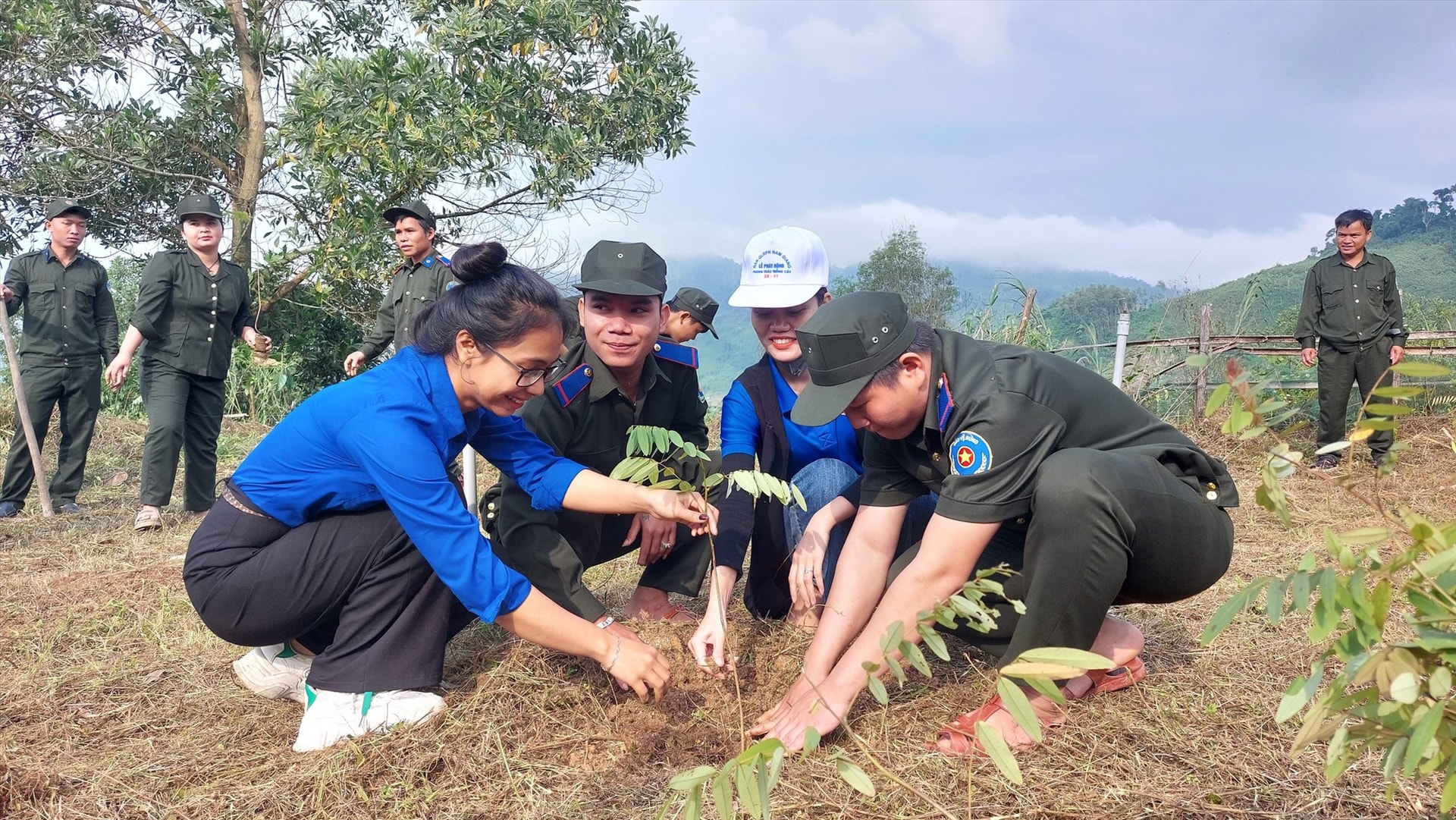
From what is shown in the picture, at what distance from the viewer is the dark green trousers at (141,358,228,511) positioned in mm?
5414

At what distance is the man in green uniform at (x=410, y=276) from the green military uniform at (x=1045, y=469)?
418cm

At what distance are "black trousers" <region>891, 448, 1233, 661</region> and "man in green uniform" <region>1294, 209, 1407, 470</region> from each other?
20.7ft

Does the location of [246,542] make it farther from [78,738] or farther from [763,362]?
[763,362]

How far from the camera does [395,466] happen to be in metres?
2.11

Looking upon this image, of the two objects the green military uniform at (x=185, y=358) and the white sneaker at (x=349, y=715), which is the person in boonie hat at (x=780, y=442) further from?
the green military uniform at (x=185, y=358)

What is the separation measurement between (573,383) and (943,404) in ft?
4.56

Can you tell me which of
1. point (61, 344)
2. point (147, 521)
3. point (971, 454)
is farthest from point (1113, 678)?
point (61, 344)

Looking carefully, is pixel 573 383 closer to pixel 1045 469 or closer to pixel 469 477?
pixel 1045 469

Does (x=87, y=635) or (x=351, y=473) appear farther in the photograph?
(x=87, y=635)

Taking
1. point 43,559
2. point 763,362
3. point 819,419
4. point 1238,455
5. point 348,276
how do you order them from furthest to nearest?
1. point 348,276
2. point 1238,455
3. point 43,559
4. point 763,362
5. point 819,419

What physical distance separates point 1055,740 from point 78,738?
8.27 feet

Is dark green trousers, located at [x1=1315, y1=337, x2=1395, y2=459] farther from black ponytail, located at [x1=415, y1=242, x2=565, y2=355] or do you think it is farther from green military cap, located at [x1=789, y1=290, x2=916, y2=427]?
black ponytail, located at [x1=415, y1=242, x2=565, y2=355]

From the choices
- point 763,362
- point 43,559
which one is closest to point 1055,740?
point 763,362

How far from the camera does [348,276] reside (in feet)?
28.7
